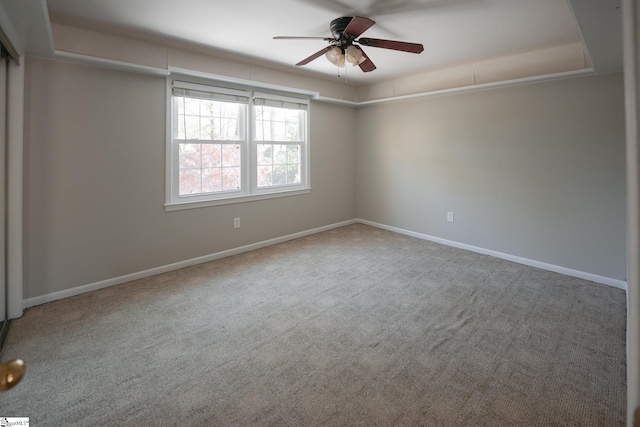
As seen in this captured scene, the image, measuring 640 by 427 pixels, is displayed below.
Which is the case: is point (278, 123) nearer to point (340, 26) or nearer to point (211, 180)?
point (211, 180)

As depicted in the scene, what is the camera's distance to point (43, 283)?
2.90 metres

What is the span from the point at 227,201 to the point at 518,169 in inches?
144

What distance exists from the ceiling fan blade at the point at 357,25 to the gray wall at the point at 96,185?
7.18 ft

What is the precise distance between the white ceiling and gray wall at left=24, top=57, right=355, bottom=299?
58cm

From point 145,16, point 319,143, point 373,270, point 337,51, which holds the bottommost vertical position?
point 373,270

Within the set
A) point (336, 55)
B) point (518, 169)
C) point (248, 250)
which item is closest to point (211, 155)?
point (248, 250)

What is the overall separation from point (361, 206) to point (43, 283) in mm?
4562

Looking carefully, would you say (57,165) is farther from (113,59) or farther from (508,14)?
(508,14)

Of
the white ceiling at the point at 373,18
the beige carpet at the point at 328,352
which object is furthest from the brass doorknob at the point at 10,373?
the white ceiling at the point at 373,18

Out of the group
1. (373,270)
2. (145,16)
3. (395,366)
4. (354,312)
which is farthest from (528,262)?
(145,16)

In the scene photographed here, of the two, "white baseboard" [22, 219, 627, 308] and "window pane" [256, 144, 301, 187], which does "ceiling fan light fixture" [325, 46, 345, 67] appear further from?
"white baseboard" [22, 219, 627, 308]

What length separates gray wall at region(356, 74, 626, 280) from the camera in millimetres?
3295

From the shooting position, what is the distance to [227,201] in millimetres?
4176

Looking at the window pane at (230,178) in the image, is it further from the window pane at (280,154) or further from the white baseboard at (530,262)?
the white baseboard at (530,262)
